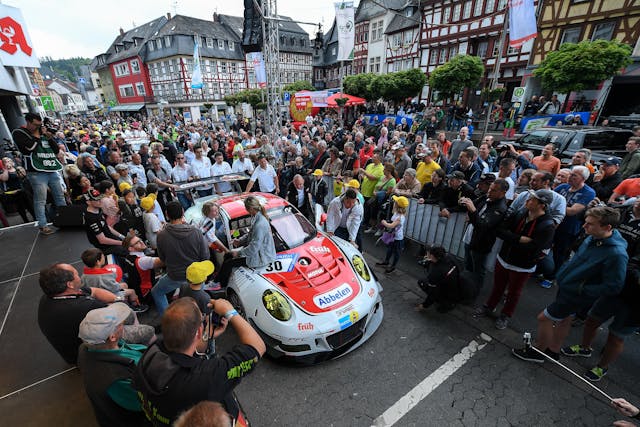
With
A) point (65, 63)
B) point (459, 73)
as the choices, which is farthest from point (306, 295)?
point (65, 63)

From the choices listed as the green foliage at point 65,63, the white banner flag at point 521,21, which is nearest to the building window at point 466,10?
the white banner flag at point 521,21

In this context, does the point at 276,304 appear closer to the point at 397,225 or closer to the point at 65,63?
the point at 397,225

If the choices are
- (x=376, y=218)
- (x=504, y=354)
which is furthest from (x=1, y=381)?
(x=376, y=218)

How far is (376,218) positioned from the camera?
6871mm

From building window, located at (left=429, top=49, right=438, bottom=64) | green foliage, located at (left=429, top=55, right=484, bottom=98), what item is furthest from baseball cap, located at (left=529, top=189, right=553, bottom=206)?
building window, located at (left=429, top=49, right=438, bottom=64)

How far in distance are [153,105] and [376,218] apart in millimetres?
52122

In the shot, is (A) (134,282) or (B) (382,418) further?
(A) (134,282)

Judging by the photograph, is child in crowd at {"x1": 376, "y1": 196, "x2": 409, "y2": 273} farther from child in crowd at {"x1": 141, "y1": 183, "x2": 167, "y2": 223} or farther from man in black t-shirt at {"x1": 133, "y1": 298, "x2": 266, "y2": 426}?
child in crowd at {"x1": 141, "y1": 183, "x2": 167, "y2": 223}

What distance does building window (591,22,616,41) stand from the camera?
53.3ft

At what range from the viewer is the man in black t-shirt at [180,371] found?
1.49 m

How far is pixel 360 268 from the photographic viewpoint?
157 inches

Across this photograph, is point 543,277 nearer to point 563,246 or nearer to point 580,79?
point 563,246

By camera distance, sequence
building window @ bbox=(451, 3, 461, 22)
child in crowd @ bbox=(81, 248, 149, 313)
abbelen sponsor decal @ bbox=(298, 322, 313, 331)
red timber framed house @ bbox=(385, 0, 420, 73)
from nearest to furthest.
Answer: child in crowd @ bbox=(81, 248, 149, 313) → abbelen sponsor decal @ bbox=(298, 322, 313, 331) → building window @ bbox=(451, 3, 461, 22) → red timber framed house @ bbox=(385, 0, 420, 73)

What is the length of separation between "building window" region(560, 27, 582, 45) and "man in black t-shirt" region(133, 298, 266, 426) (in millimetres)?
25944
